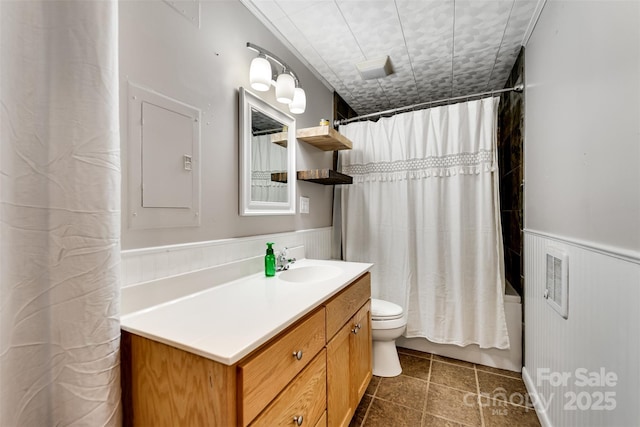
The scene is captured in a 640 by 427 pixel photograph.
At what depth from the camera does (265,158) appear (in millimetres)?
1605

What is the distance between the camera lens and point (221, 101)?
4.32ft

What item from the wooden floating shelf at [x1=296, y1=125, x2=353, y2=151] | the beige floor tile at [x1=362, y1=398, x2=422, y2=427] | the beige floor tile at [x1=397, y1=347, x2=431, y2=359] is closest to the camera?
the beige floor tile at [x1=362, y1=398, x2=422, y2=427]

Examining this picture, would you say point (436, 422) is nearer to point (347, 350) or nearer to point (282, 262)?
point (347, 350)

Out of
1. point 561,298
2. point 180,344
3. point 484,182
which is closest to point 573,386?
point 561,298

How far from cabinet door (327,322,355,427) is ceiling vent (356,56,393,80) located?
176 centimetres

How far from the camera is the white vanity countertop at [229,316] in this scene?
705mm

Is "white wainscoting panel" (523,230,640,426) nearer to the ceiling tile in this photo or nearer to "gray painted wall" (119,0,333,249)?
the ceiling tile

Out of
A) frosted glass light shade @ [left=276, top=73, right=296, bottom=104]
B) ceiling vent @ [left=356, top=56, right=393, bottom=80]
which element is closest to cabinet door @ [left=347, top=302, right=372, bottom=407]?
frosted glass light shade @ [left=276, top=73, right=296, bottom=104]

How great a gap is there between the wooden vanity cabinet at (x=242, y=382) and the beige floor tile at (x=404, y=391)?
0.66 metres

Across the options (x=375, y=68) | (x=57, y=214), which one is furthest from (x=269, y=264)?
(x=375, y=68)

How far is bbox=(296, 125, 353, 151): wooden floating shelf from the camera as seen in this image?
1866 millimetres

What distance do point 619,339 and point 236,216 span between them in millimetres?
1506

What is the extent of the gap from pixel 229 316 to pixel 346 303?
619 mm

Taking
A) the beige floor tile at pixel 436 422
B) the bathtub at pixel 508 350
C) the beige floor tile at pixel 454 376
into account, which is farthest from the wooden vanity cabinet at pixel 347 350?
the bathtub at pixel 508 350
